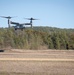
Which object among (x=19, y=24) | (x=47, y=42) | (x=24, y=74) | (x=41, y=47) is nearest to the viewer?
(x=24, y=74)

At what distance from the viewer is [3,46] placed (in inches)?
2175

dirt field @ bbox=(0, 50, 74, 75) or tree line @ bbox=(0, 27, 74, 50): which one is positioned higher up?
tree line @ bbox=(0, 27, 74, 50)

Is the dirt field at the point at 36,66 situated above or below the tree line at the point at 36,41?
below

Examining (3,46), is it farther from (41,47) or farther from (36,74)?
(36,74)

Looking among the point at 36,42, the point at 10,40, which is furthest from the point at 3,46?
the point at 36,42

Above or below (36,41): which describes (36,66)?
below

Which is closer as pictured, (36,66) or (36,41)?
(36,66)

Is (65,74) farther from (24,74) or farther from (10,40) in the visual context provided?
(10,40)

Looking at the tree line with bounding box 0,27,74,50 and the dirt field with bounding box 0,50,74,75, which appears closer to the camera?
the dirt field with bounding box 0,50,74,75

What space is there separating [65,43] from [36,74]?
41.6 m

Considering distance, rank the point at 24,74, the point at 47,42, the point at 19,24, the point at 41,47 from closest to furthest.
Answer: the point at 24,74 → the point at 41,47 → the point at 47,42 → the point at 19,24

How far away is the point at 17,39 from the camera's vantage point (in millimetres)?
57562

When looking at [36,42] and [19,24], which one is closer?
[36,42]

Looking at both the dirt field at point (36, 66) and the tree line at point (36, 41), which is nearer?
the dirt field at point (36, 66)
